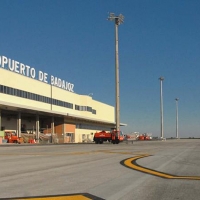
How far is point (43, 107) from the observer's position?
287 feet

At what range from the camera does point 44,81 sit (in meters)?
90.2

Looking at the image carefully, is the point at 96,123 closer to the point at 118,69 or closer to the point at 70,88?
the point at 70,88

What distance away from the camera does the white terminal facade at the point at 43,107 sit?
74.1 m

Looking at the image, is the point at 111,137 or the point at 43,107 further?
the point at 43,107

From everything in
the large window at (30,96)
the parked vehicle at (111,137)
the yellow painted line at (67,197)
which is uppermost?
the large window at (30,96)

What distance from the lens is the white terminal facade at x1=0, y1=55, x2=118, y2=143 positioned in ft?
243

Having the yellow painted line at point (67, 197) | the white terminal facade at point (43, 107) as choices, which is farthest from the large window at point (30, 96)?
the yellow painted line at point (67, 197)

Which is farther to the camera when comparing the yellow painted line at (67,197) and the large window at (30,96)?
the large window at (30,96)

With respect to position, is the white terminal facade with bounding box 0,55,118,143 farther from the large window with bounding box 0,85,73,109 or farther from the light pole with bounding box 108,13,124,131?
the light pole with bounding box 108,13,124,131

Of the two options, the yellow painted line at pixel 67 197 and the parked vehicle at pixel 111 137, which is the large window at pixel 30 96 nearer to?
the parked vehicle at pixel 111 137

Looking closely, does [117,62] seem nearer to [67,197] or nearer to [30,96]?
[30,96]

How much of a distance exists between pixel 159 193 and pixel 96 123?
400ft

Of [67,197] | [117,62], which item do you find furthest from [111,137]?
[67,197]

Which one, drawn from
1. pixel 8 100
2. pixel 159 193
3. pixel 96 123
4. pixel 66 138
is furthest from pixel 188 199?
pixel 96 123
